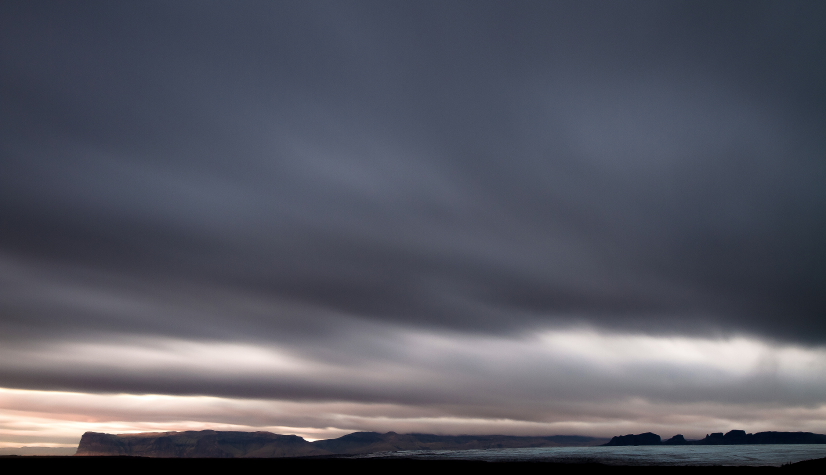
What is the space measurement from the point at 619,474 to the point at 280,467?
261ft

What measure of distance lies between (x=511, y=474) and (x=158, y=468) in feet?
254

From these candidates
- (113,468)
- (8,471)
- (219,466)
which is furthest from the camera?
(219,466)

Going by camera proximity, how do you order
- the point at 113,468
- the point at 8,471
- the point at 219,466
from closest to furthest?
the point at 8,471, the point at 113,468, the point at 219,466

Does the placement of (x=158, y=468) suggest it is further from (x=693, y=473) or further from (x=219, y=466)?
(x=693, y=473)

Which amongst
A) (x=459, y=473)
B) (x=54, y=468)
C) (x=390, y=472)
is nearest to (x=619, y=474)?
(x=459, y=473)

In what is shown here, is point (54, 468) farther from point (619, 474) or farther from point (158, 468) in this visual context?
point (619, 474)

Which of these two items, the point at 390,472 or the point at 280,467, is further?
the point at 280,467

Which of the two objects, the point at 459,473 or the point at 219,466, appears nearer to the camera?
the point at 459,473

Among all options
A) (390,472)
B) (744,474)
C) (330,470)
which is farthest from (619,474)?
(330,470)

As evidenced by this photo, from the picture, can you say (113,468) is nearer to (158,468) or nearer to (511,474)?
(158,468)

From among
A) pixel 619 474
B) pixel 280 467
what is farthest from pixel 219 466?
pixel 619 474

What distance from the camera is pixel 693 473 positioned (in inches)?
4508

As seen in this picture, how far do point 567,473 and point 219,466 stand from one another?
82432 millimetres

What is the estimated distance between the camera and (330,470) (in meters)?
119
